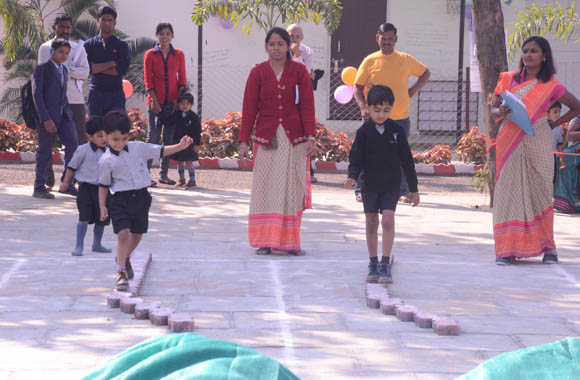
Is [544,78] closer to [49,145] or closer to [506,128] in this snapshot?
[506,128]

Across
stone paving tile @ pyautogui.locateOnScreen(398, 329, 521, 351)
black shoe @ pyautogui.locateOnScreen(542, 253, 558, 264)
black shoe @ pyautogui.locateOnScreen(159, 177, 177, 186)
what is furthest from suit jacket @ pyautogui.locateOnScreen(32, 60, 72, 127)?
stone paving tile @ pyautogui.locateOnScreen(398, 329, 521, 351)

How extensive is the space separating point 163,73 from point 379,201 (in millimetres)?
5827

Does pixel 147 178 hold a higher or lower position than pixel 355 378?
higher

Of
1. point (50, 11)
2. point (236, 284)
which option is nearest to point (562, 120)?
point (236, 284)

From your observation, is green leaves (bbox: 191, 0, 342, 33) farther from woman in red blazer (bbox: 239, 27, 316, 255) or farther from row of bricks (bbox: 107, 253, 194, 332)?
row of bricks (bbox: 107, 253, 194, 332)

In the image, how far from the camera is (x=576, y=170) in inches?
406

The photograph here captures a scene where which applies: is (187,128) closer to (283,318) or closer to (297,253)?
(297,253)

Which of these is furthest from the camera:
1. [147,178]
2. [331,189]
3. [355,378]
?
[331,189]

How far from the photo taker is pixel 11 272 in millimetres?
6359

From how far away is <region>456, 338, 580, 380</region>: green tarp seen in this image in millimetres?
1302

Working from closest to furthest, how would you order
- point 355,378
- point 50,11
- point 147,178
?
point 355,378
point 147,178
point 50,11

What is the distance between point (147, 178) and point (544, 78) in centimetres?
320

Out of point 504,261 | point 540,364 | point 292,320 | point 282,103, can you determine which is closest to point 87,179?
point 282,103

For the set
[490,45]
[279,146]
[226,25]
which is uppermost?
[226,25]
